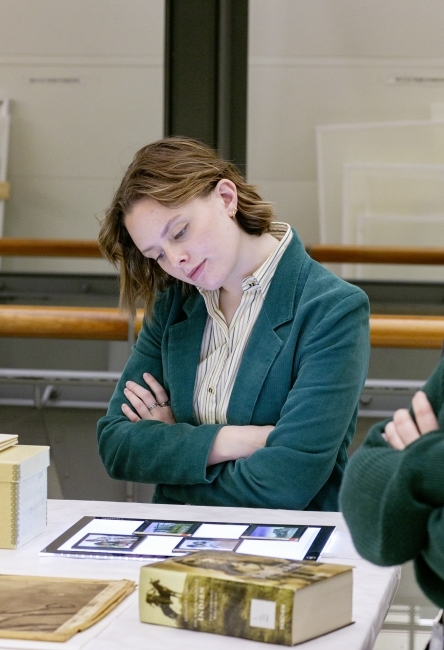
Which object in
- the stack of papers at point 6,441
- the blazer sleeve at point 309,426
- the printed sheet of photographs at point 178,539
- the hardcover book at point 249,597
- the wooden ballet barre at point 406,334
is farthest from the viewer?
the wooden ballet barre at point 406,334

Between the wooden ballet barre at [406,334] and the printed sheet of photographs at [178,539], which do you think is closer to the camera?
the printed sheet of photographs at [178,539]

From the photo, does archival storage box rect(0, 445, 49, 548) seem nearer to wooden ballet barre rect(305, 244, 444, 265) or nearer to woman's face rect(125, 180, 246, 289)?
woman's face rect(125, 180, 246, 289)

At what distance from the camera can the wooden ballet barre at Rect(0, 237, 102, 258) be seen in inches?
154

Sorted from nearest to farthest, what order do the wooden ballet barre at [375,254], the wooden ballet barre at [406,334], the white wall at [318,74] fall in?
the wooden ballet barre at [406,334] → the wooden ballet barre at [375,254] → the white wall at [318,74]

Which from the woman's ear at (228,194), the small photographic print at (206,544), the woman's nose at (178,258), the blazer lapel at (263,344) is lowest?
the small photographic print at (206,544)

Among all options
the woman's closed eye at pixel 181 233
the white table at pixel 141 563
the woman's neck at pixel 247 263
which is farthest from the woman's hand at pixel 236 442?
the woman's closed eye at pixel 181 233

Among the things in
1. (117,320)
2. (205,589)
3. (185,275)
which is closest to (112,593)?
(205,589)

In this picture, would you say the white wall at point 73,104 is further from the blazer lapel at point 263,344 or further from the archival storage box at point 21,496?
the archival storage box at point 21,496

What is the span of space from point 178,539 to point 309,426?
0.39 metres

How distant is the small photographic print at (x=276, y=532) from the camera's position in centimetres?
133

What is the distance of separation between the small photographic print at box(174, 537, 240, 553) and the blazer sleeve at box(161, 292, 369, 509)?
313mm

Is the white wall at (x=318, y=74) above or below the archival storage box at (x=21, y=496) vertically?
above

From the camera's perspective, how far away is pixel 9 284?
5199 millimetres

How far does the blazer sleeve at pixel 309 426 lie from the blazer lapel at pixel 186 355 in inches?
6.3
